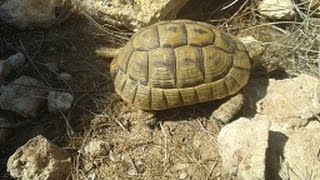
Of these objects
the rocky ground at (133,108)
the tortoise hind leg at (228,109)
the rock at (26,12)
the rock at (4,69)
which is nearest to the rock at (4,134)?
the rocky ground at (133,108)

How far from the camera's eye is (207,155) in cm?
343

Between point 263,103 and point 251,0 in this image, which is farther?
point 251,0

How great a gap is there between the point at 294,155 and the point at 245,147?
14.0 inches

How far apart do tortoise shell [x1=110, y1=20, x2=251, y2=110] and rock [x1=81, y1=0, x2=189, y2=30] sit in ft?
1.10

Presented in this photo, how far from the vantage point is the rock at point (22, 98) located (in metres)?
3.62

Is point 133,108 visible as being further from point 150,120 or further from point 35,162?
point 35,162

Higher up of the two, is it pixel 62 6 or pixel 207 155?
pixel 62 6

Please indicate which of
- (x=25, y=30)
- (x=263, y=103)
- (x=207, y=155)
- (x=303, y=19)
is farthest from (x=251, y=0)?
(x=25, y=30)

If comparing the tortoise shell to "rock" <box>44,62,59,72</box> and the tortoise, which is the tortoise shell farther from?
"rock" <box>44,62,59,72</box>

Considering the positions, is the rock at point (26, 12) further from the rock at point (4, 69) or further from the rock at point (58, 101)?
the rock at point (58, 101)

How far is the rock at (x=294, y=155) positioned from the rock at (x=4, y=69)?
203 cm

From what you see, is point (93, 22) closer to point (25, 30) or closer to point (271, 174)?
→ point (25, 30)

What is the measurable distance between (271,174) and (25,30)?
7.67 feet

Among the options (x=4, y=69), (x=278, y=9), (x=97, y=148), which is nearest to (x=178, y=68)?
(x=97, y=148)
